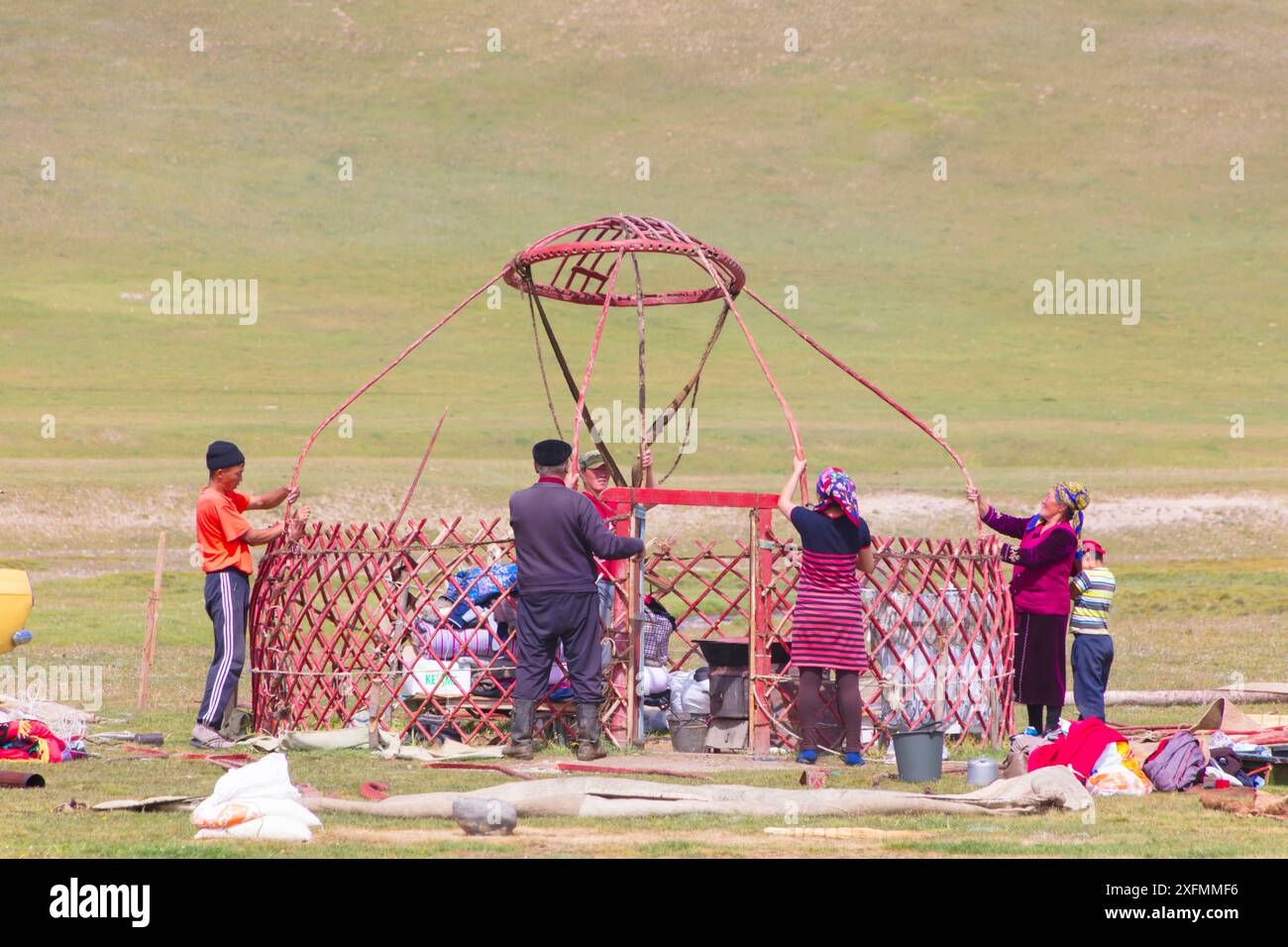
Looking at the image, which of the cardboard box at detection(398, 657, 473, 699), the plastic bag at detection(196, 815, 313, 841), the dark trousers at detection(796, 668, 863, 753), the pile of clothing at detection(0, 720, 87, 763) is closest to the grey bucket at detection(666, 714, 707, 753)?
the dark trousers at detection(796, 668, 863, 753)

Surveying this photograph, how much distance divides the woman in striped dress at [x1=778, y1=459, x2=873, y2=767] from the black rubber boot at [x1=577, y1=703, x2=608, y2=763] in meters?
0.87

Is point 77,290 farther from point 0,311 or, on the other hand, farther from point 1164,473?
point 1164,473

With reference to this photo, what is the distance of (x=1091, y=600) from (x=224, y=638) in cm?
398

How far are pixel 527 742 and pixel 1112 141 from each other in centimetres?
5960

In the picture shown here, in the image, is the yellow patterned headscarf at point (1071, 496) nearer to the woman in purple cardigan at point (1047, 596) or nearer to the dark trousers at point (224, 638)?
the woman in purple cardigan at point (1047, 596)

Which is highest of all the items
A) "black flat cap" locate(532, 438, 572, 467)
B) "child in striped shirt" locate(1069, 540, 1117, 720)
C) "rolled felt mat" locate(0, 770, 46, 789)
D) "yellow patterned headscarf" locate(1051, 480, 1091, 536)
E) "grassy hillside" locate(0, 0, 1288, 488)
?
"grassy hillside" locate(0, 0, 1288, 488)

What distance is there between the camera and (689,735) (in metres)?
8.73

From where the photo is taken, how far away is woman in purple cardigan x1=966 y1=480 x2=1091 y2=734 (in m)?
8.82

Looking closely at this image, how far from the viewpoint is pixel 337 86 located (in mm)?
68500

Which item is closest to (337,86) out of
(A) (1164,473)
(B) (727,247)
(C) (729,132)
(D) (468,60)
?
(D) (468,60)

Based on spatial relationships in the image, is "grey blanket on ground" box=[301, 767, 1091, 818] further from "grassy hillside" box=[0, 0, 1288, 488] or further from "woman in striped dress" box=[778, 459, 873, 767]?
"grassy hillside" box=[0, 0, 1288, 488]

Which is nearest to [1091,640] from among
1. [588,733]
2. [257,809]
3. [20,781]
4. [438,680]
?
[588,733]

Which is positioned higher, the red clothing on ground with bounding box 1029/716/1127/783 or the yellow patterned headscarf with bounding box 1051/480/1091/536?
the yellow patterned headscarf with bounding box 1051/480/1091/536

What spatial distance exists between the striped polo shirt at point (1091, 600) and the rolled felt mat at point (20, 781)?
14.8 ft
